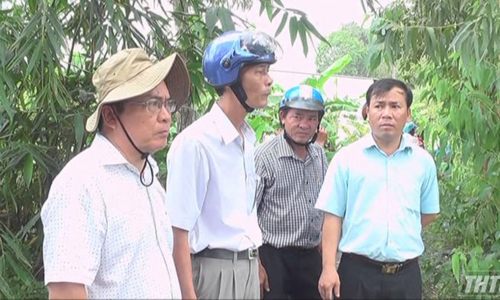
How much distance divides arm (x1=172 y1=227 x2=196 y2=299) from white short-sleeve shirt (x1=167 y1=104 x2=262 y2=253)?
0.15 ft

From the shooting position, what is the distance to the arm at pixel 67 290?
4.09 ft

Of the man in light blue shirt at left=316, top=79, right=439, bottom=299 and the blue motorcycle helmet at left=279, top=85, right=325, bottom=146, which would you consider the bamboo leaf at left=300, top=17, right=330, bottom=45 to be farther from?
the blue motorcycle helmet at left=279, top=85, right=325, bottom=146

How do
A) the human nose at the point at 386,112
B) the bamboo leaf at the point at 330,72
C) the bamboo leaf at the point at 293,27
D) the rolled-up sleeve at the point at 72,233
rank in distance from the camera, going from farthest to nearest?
the bamboo leaf at the point at 330,72 < the human nose at the point at 386,112 < the bamboo leaf at the point at 293,27 < the rolled-up sleeve at the point at 72,233

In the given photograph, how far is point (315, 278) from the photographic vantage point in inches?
109

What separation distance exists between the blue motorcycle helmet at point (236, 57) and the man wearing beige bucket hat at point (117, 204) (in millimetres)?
464

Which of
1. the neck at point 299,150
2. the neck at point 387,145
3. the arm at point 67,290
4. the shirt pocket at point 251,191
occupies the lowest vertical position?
the arm at point 67,290

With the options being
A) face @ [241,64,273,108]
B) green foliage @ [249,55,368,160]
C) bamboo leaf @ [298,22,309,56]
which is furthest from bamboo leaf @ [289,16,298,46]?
green foliage @ [249,55,368,160]

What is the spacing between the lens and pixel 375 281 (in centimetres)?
242

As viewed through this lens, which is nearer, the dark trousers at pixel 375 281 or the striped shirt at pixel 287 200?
the dark trousers at pixel 375 281

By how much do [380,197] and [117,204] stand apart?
4.52 ft

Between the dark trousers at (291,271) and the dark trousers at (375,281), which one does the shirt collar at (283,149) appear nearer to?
the dark trousers at (291,271)

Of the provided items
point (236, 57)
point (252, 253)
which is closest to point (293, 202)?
point (252, 253)

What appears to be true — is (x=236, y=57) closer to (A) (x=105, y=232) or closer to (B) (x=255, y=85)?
(B) (x=255, y=85)

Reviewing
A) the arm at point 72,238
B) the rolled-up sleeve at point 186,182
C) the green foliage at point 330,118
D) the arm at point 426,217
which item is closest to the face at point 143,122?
the arm at point 72,238
